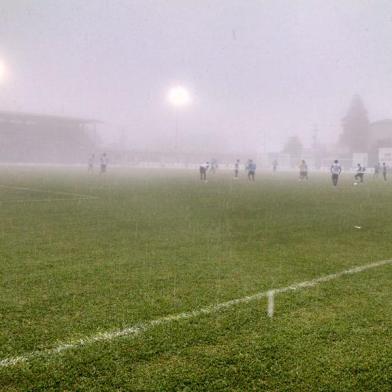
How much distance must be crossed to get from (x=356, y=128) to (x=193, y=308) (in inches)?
3939

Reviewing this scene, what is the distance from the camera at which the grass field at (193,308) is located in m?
2.91

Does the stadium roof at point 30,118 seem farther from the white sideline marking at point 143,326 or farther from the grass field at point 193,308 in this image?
the white sideline marking at point 143,326

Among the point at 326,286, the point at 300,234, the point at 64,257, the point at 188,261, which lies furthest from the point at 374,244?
the point at 64,257

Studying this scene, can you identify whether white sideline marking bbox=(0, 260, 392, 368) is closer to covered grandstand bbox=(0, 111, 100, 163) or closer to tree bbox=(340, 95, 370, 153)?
covered grandstand bbox=(0, 111, 100, 163)

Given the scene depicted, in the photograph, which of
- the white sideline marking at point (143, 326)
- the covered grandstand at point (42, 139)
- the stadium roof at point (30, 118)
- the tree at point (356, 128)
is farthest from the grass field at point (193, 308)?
the tree at point (356, 128)

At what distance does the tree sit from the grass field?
304 feet

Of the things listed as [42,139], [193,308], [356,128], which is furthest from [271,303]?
[356,128]

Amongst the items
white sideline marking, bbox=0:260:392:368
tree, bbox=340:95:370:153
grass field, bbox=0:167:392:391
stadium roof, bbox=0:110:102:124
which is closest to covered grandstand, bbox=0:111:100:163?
stadium roof, bbox=0:110:102:124

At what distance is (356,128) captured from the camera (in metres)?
96.1

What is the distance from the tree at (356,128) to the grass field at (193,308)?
92.6 meters

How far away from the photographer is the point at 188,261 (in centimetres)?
617

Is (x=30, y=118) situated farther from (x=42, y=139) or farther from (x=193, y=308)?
(x=193, y=308)

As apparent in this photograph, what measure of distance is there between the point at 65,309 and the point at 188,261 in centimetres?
236

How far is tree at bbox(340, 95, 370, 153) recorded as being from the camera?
311 ft
